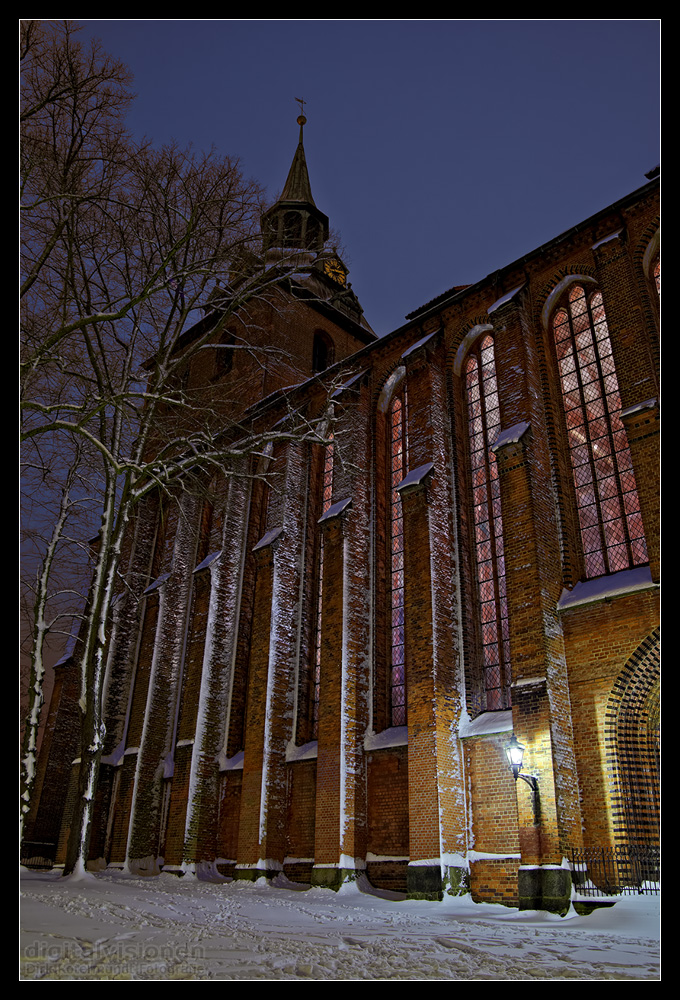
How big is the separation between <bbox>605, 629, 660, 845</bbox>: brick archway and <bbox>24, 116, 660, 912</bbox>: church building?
0.10 ft

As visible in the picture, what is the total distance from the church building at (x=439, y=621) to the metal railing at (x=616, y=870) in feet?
0.37

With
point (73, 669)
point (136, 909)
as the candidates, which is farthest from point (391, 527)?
point (73, 669)

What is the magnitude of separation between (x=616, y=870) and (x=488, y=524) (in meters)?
6.35

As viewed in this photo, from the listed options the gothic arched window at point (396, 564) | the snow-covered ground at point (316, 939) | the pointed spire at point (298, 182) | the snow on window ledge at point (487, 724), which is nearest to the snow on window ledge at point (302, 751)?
the gothic arched window at point (396, 564)

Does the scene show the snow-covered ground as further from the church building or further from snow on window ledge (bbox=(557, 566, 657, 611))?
snow on window ledge (bbox=(557, 566, 657, 611))

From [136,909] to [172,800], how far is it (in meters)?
9.93

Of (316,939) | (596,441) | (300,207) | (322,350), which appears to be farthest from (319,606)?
(300,207)

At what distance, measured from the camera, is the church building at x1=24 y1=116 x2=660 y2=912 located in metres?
10.5

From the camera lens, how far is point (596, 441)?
12.7 meters

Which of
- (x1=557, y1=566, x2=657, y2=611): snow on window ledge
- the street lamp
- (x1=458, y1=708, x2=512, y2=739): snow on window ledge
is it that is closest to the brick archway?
(x1=557, y1=566, x2=657, y2=611): snow on window ledge

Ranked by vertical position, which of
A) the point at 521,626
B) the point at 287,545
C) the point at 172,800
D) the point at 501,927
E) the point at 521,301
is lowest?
the point at 501,927

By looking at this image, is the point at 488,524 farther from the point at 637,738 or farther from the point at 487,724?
the point at 637,738

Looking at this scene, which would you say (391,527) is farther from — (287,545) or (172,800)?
(172,800)
